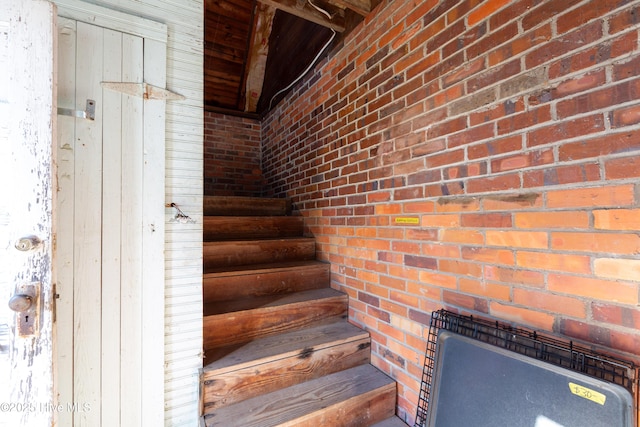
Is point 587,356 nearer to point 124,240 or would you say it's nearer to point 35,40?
point 124,240

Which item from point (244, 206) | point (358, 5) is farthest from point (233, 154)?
point (358, 5)

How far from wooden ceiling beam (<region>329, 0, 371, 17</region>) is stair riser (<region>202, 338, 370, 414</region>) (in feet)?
7.15

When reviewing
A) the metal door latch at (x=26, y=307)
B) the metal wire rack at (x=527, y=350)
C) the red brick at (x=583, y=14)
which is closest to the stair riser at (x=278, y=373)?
the metal wire rack at (x=527, y=350)

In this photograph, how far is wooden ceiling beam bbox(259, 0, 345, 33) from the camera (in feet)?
6.54

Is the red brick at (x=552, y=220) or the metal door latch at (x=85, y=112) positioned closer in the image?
the red brick at (x=552, y=220)

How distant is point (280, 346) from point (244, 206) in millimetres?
1438

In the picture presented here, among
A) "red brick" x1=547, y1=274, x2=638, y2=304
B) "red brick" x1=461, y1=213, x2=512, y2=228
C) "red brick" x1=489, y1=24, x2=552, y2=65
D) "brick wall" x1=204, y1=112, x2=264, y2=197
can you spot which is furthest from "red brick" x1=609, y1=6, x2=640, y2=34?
"brick wall" x1=204, y1=112, x2=264, y2=197

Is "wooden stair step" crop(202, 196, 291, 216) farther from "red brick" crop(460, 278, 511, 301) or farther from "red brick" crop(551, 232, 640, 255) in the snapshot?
"red brick" crop(551, 232, 640, 255)

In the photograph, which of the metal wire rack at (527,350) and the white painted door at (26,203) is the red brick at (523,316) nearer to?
the metal wire rack at (527,350)

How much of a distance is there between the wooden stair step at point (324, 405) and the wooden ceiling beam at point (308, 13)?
2.45 meters

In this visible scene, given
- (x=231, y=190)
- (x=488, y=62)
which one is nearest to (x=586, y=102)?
(x=488, y=62)

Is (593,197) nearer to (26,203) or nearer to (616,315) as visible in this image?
(616,315)

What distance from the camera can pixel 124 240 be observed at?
1.27 m

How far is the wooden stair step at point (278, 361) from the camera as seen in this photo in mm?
1403
